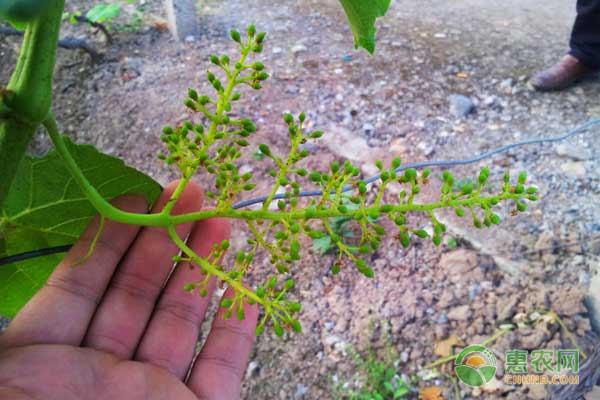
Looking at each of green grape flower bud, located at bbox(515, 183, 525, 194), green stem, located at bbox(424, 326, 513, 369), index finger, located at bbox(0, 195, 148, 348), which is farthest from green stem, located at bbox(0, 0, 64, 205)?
green stem, located at bbox(424, 326, 513, 369)

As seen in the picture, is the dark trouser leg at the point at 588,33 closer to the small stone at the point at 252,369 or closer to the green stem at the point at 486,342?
the green stem at the point at 486,342

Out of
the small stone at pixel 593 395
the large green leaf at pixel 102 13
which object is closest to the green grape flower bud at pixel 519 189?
the small stone at pixel 593 395

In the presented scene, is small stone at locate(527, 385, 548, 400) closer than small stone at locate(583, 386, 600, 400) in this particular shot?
No

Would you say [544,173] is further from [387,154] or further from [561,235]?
[387,154]

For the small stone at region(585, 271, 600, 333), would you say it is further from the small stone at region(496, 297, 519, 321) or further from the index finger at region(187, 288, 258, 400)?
the index finger at region(187, 288, 258, 400)

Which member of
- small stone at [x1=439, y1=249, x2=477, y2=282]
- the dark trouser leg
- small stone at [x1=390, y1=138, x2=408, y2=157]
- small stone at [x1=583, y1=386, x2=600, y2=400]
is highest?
the dark trouser leg

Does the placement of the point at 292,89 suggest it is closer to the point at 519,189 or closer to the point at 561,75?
the point at 561,75
